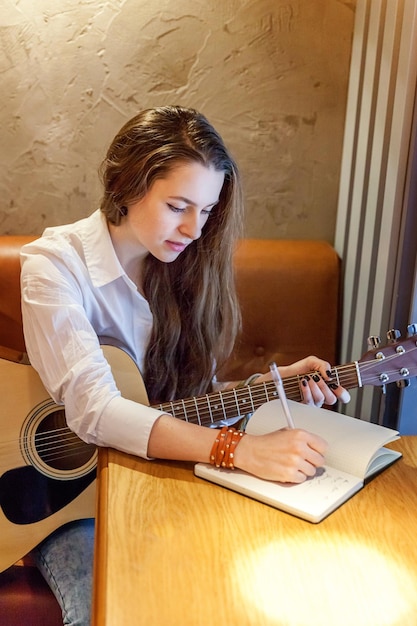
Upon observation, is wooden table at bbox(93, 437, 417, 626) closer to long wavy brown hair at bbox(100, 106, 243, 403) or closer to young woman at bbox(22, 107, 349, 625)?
young woman at bbox(22, 107, 349, 625)

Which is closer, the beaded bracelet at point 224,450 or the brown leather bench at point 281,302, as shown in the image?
the beaded bracelet at point 224,450

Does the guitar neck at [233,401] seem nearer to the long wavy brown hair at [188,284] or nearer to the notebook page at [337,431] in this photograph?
the notebook page at [337,431]

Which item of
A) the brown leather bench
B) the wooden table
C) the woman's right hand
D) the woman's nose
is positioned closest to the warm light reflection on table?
the wooden table

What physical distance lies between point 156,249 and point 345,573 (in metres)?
0.66

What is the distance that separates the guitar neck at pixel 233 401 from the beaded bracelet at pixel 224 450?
165 millimetres

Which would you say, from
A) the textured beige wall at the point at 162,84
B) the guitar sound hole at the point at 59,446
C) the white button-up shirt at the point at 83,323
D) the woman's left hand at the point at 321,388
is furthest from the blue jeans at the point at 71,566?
the textured beige wall at the point at 162,84

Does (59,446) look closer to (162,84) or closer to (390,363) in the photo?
(390,363)

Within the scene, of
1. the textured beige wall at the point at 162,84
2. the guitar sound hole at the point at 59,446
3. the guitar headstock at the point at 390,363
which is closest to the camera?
the guitar headstock at the point at 390,363

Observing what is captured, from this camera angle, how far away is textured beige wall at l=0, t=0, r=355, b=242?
1.62m

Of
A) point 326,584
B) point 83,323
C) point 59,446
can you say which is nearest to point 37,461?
point 59,446

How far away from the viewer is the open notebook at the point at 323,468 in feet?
3.06

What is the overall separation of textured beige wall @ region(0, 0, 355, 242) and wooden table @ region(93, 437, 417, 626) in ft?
3.17

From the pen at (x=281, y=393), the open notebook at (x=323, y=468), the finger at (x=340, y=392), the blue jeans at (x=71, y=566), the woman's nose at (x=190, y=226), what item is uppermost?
the woman's nose at (x=190, y=226)

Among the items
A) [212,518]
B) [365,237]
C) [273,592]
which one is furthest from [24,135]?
[273,592]
